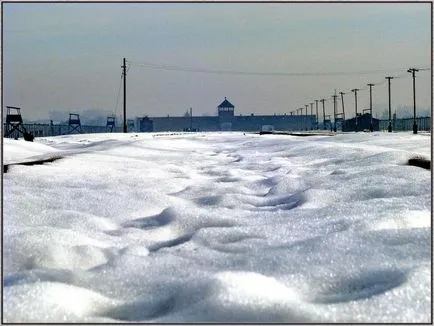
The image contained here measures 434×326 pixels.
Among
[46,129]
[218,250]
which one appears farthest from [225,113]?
[218,250]

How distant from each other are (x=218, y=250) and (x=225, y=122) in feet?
371

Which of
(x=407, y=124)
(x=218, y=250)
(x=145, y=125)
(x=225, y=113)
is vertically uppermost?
(x=225, y=113)

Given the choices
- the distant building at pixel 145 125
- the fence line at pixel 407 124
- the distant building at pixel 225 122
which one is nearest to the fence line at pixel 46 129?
the distant building at pixel 145 125

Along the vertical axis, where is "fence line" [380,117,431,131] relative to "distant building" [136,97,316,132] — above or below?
below

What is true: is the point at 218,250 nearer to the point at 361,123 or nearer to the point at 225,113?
the point at 361,123

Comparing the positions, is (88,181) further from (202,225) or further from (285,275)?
(285,275)

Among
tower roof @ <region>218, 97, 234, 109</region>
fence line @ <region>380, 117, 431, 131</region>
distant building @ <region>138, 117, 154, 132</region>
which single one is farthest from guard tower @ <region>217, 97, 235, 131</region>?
fence line @ <region>380, 117, 431, 131</region>

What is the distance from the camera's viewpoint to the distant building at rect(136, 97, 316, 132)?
116 m

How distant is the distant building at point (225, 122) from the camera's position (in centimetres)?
11619

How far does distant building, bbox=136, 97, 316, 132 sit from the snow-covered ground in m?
109

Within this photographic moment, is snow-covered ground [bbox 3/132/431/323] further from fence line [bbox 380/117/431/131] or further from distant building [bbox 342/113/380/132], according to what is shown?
distant building [bbox 342/113/380/132]

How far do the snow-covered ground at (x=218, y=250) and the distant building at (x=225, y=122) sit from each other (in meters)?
109

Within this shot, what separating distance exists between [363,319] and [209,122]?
380ft

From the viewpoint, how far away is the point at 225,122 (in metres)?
115
